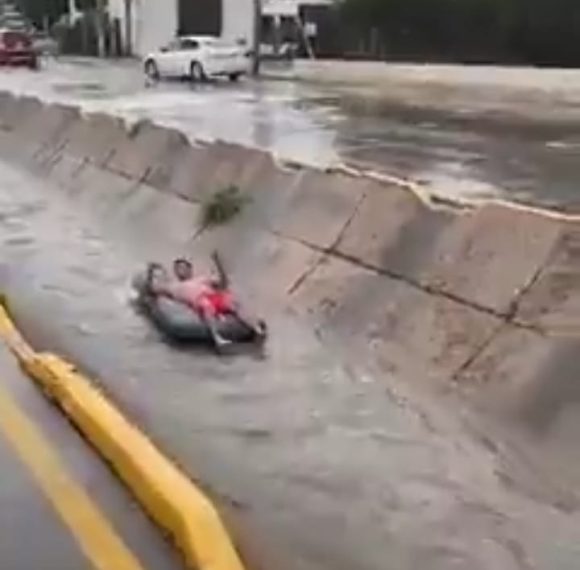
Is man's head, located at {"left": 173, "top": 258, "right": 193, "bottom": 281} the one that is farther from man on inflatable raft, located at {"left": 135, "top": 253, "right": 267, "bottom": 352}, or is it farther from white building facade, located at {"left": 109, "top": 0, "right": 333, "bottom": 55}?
white building facade, located at {"left": 109, "top": 0, "right": 333, "bottom": 55}

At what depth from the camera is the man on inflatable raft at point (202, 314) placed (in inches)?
428

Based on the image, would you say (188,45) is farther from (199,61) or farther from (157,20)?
(157,20)

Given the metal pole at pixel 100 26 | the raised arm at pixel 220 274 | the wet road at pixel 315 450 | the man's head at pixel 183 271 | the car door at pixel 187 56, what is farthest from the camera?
the metal pole at pixel 100 26

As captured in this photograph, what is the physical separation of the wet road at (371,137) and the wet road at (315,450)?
2900mm

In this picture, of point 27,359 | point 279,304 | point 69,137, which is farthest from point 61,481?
point 69,137

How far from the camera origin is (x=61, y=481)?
7.48 meters

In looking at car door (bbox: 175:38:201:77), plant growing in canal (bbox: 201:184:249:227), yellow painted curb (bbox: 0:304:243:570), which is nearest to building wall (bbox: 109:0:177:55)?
car door (bbox: 175:38:201:77)

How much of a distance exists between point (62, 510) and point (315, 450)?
1.69m

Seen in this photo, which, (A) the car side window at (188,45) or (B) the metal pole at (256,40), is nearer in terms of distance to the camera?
(B) the metal pole at (256,40)

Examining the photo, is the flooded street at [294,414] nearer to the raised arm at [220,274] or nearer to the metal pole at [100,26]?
the raised arm at [220,274]

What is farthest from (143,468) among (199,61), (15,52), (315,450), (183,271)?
(15,52)

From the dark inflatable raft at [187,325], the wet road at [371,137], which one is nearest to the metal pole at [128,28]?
the wet road at [371,137]

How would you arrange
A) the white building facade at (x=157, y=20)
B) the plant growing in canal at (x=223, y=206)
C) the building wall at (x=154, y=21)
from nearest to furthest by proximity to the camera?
the plant growing in canal at (x=223, y=206) → the white building facade at (x=157, y=20) → the building wall at (x=154, y=21)

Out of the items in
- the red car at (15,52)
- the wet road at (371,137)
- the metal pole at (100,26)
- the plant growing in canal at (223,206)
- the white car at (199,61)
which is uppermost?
the plant growing in canal at (223,206)
